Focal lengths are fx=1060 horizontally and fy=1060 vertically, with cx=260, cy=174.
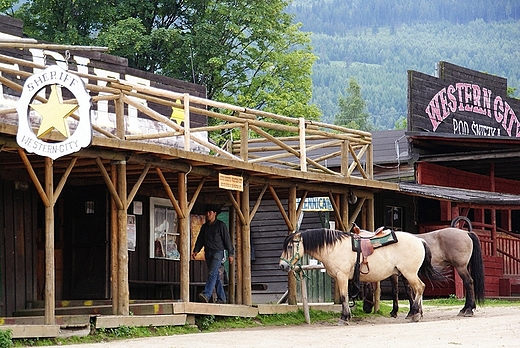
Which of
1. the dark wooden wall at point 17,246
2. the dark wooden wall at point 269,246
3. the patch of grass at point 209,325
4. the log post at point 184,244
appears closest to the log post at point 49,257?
the patch of grass at point 209,325

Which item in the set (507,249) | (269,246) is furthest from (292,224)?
(507,249)

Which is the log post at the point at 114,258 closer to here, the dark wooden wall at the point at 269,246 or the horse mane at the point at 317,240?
the horse mane at the point at 317,240

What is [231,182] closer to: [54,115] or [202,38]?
[54,115]

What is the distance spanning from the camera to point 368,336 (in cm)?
1554

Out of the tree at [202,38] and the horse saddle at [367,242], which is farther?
the tree at [202,38]

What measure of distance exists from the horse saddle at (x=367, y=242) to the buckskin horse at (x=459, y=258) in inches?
54.9

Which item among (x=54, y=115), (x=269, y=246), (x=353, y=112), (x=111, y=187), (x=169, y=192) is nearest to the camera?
(x=54, y=115)

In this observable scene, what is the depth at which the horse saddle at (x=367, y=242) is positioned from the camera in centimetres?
1841

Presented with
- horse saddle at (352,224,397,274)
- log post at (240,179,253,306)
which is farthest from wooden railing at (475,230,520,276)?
log post at (240,179,253,306)

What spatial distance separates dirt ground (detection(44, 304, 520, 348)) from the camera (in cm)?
1420

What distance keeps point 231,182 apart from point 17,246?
3.67 meters

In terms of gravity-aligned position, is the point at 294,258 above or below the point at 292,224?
below

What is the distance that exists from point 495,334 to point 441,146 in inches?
550

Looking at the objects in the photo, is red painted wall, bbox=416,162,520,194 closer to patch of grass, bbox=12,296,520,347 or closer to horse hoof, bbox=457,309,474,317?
patch of grass, bbox=12,296,520,347
